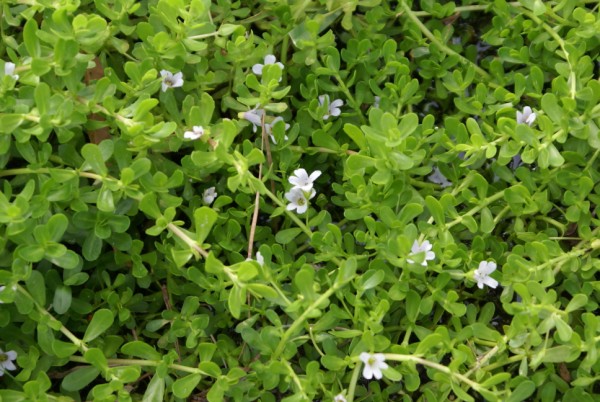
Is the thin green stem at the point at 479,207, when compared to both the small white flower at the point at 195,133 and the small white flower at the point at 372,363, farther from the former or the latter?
the small white flower at the point at 195,133

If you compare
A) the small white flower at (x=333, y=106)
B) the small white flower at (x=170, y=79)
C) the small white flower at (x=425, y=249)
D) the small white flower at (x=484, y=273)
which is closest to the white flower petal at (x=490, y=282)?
the small white flower at (x=484, y=273)

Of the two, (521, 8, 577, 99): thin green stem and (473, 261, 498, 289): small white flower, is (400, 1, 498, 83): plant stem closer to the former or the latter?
(521, 8, 577, 99): thin green stem

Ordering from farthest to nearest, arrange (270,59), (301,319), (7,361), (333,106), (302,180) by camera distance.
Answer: (333,106) → (270,59) → (302,180) → (7,361) → (301,319)

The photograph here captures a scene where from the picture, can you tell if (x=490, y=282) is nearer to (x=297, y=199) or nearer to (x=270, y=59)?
(x=297, y=199)

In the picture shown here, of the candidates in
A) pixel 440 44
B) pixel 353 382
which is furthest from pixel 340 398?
pixel 440 44

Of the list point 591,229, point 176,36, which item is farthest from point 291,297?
point 591,229

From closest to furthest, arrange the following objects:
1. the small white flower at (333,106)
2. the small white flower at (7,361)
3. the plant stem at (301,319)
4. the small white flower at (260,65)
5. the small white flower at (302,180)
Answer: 1. the plant stem at (301,319)
2. the small white flower at (7,361)
3. the small white flower at (302,180)
4. the small white flower at (260,65)
5. the small white flower at (333,106)

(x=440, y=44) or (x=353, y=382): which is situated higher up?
(x=440, y=44)

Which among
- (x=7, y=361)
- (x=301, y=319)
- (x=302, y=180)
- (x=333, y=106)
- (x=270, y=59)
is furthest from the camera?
(x=333, y=106)
